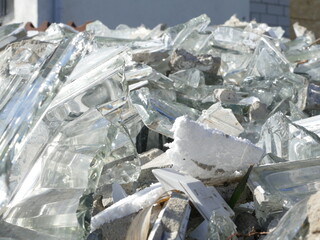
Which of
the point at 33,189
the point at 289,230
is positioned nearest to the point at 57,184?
the point at 33,189

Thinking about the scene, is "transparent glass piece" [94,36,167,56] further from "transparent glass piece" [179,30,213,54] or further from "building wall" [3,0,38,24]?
"building wall" [3,0,38,24]

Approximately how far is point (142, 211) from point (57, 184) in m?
0.27

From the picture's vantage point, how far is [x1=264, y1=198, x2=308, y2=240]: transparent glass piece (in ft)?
4.81

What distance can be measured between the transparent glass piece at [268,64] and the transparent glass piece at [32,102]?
1668 mm

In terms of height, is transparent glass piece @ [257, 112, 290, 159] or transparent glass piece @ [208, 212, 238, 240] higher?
transparent glass piece @ [208, 212, 238, 240]

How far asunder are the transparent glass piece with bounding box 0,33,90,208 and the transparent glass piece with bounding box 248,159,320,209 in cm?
61

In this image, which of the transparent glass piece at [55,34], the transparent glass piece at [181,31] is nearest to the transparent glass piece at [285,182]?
the transparent glass piece at [181,31]

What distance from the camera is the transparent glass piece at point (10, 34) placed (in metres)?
3.87

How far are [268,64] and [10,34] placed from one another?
1.41m

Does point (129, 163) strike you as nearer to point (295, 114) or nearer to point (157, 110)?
point (157, 110)

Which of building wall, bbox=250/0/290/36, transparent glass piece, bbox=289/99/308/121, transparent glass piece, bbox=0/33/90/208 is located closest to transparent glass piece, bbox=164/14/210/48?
transparent glass piece, bbox=289/99/308/121

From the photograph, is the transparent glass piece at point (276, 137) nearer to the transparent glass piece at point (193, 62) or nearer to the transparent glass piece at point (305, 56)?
the transparent glass piece at point (193, 62)

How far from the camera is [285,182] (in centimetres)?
204

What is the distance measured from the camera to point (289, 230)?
1.50m
